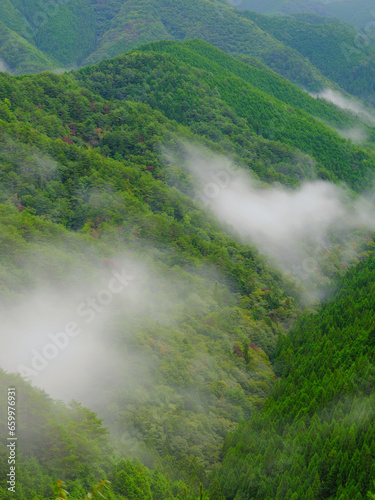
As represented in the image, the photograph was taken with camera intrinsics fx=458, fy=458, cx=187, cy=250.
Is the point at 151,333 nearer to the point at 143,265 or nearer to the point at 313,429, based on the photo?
the point at 143,265

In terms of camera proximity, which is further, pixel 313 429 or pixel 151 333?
pixel 151 333

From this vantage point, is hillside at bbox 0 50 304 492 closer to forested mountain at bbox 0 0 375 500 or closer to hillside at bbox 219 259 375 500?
forested mountain at bbox 0 0 375 500

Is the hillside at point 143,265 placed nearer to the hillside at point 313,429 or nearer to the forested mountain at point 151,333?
the forested mountain at point 151,333

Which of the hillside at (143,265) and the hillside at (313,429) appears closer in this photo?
the hillside at (313,429)

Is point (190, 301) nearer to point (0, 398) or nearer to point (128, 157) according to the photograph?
point (0, 398)

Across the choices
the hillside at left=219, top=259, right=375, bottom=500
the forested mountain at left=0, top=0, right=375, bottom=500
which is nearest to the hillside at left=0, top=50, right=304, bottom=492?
the forested mountain at left=0, top=0, right=375, bottom=500

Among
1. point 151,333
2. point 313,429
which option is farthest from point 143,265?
point 313,429

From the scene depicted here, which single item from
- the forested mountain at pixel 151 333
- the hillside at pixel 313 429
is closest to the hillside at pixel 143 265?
the forested mountain at pixel 151 333

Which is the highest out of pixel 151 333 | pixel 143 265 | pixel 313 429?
pixel 143 265

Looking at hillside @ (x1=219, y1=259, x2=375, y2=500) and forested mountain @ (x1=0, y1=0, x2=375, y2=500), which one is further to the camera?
hillside @ (x1=219, y1=259, x2=375, y2=500)

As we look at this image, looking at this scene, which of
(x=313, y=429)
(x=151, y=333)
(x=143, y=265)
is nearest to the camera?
(x=313, y=429)

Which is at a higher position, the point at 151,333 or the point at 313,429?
the point at 313,429

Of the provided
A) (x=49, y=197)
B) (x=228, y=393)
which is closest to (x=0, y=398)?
(x=228, y=393)
